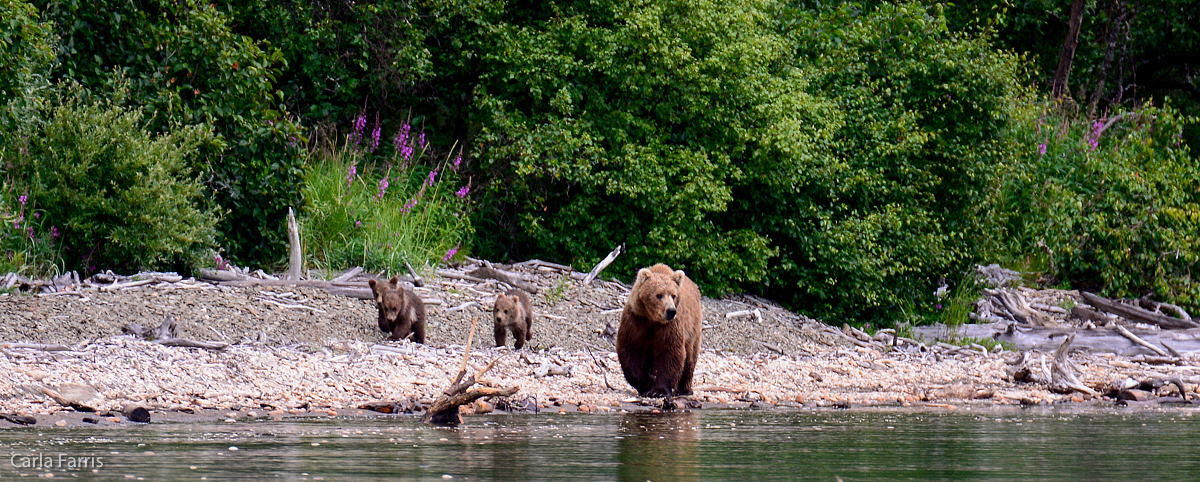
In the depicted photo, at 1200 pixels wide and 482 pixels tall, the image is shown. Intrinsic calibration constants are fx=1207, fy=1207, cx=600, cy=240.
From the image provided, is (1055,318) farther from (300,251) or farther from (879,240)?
(300,251)

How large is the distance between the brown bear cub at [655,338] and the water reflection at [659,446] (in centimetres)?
65

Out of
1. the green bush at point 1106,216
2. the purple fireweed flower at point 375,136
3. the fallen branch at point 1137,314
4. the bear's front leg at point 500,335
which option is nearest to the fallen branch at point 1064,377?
the bear's front leg at point 500,335

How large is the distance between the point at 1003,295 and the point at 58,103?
12198 mm

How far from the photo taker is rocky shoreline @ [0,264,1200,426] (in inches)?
314

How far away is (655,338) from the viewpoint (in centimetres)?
873

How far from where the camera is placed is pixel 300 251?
13.1 m

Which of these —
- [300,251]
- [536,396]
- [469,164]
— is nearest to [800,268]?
[469,164]

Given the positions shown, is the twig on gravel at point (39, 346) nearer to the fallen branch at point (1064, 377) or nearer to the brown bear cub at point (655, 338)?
the brown bear cub at point (655, 338)

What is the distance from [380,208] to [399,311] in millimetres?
3557

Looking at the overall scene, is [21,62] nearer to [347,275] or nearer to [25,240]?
[25,240]

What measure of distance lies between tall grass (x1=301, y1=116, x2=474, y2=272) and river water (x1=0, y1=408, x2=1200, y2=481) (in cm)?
654

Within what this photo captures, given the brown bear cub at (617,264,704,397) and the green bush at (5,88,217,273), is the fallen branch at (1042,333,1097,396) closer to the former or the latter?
the brown bear cub at (617,264,704,397)

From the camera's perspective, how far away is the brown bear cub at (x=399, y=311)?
1076 centimetres

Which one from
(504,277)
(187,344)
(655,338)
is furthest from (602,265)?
(187,344)
